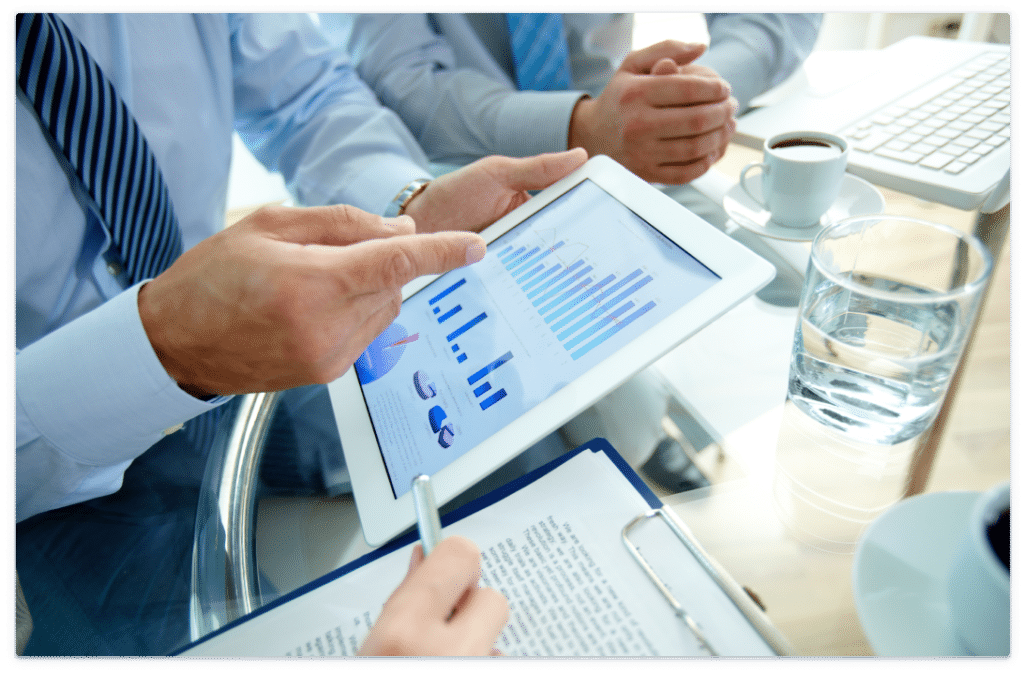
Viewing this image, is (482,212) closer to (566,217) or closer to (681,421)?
(566,217)

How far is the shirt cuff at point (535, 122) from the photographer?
81 centimetres

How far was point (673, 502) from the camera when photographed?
1.27 ft

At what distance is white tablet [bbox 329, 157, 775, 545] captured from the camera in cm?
39

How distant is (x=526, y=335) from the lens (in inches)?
17.4

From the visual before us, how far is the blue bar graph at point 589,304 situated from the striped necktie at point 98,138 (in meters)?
0.45

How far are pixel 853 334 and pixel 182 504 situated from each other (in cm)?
54

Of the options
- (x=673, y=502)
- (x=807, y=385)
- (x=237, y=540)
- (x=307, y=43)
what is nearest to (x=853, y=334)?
(x=807, y=385)

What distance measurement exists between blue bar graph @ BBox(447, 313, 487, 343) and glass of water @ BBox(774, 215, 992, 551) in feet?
0.79

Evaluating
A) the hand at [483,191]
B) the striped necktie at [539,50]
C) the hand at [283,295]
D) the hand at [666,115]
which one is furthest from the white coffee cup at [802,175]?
the striped necktie at [539,50]

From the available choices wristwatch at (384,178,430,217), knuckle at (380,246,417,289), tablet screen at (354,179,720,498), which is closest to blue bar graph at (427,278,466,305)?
tablet screen at (354,179,720,498)

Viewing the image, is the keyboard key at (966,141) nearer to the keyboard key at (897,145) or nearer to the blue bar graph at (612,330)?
the keyboard key at (897,145)

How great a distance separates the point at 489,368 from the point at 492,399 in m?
0.03

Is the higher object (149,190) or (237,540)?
(149,190)

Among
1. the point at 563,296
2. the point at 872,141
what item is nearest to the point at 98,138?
the point at 563,296
